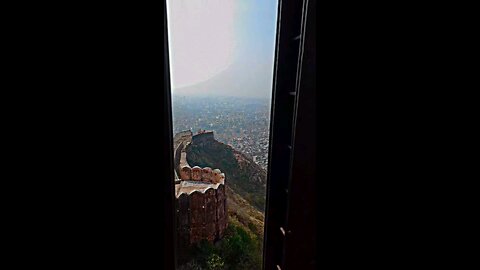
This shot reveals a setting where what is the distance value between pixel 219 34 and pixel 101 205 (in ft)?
2.33

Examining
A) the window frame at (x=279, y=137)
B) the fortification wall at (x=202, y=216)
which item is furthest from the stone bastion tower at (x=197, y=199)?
the window frame at (x=279, y=137)

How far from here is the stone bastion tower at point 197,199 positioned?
1182mm

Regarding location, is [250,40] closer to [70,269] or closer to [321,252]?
[321,252]

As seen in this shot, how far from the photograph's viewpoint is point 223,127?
121 centimetres

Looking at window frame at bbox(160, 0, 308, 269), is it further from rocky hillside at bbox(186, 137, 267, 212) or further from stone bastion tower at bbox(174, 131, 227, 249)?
stone bastion tower at bbox(174, 131, 227, 249)

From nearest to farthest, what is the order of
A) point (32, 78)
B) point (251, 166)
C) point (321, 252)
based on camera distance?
point (32, 78)
point (321, 252)
point (251, 166)

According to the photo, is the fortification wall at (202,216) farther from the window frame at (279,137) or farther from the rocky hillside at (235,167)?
the window frame at (279,137)

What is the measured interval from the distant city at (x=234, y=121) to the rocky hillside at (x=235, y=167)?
3cm

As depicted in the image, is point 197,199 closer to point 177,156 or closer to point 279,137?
point 177,156

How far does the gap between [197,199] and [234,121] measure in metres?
0.36

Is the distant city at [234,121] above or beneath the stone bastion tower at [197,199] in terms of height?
above

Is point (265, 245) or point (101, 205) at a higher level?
point (101, 205)

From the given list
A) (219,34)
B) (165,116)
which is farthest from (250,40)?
(165,116)

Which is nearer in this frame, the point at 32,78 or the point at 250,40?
the point at 32,78
